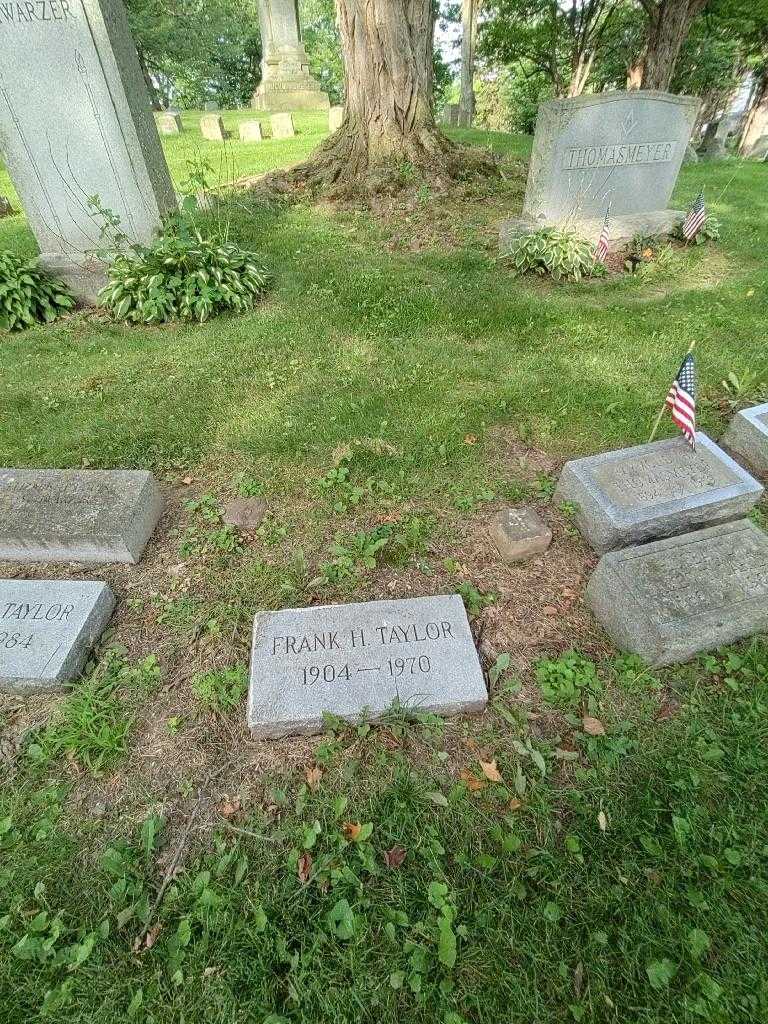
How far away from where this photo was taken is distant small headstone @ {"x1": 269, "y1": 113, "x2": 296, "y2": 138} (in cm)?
1530

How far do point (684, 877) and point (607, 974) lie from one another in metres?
0.48

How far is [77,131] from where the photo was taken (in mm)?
5148

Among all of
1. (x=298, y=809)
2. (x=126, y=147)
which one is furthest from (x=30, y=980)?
(x=126, y=147)

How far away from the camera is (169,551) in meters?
3.28

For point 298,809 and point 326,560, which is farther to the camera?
point 326,560

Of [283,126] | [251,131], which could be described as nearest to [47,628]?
[251,131]

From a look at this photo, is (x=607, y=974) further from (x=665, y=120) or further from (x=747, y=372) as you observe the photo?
(x=665, y=120)

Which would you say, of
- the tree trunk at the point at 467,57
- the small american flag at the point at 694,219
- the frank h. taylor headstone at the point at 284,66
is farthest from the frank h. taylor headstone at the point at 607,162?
the frank h. taylor headstone at the point at 284,66

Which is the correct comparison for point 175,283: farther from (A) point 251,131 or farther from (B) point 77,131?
(A) point 251,131

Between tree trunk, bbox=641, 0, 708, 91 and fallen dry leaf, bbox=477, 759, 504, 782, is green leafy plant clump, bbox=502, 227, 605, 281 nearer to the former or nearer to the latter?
fallen dry leaf, bbox=477, 759, 504, 782

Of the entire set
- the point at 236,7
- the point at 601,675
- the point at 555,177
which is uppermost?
the point at 236,7

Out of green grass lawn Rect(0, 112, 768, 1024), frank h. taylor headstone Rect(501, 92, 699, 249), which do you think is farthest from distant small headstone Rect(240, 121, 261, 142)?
green grass lawn Rect(0, 112, 768, 1024)

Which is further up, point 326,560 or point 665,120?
point 665,120

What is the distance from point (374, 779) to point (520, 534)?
1620 millimetres
